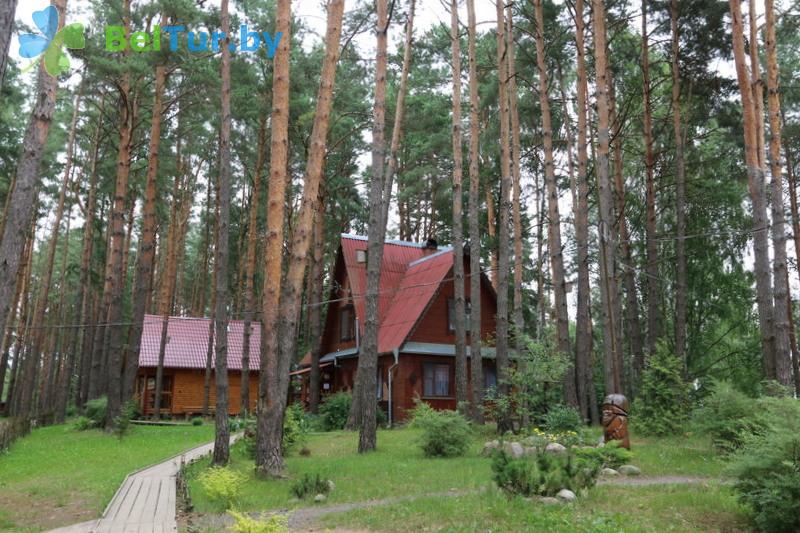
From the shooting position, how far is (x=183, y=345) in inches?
1302

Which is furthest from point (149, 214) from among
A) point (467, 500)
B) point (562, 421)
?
point (467, 500)

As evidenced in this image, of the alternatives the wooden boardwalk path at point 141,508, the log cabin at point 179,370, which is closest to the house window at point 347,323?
the log cabin at point 179,370

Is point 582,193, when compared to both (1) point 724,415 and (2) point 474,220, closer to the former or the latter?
(2) point 474,220

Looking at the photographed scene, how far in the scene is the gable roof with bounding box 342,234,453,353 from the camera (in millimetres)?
24922

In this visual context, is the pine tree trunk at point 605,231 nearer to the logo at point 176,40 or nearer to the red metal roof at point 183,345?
the logo at point 176,40

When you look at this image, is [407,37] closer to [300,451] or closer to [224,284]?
[224,284]

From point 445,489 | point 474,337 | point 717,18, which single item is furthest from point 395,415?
point 717,18

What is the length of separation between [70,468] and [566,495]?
10.8m

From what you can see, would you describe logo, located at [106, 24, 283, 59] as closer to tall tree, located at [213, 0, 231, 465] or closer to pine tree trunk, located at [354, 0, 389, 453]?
pine tree trunk, located at [354, 0, 389, 453]

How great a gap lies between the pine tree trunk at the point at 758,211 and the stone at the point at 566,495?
8.68m

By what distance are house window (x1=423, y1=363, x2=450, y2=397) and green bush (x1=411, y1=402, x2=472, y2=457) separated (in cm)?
1129

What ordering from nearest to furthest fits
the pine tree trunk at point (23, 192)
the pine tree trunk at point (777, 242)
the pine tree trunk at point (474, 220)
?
the pine tree trunk at point (23, 192) → the pine tree trunk at point (777, 242) → the pine tree trunk at point (474, 220)

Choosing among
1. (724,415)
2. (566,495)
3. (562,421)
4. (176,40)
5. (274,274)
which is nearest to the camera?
(566,495)

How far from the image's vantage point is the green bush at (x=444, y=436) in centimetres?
1319
